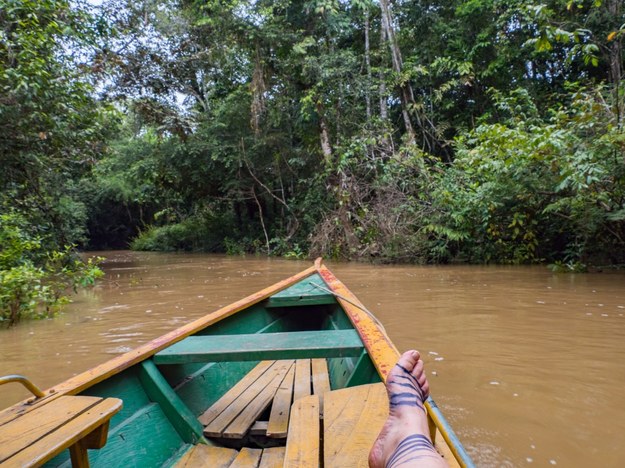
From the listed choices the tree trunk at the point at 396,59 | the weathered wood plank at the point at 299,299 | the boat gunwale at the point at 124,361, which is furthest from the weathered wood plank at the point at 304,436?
the tree trunk at the point at 396,59

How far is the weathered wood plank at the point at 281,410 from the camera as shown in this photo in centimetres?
206

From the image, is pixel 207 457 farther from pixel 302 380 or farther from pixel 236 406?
pixel 302 380

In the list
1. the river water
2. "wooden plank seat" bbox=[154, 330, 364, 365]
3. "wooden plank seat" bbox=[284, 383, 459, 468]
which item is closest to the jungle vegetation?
the river water

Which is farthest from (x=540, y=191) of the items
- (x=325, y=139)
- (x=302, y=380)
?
(x=302, y=380)

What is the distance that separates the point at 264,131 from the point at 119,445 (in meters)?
12.6

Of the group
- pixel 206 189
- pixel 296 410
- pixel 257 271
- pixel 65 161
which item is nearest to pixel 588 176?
pixel 296 410

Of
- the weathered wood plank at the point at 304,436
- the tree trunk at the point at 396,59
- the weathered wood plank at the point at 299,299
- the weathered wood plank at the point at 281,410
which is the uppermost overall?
the tree trunk at the point at 396,59

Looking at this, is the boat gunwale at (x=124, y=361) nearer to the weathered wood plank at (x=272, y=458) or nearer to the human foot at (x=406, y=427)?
the weathered wood plank at (x=272, y=458)

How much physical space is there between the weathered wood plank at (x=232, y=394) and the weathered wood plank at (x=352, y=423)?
770 millimetres

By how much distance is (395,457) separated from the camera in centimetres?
117

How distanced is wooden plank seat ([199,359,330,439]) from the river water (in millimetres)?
854

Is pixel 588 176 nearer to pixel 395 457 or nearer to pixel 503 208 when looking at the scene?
pixel 503 208

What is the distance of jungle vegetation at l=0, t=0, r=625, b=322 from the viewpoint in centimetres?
666

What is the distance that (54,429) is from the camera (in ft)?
4.00
